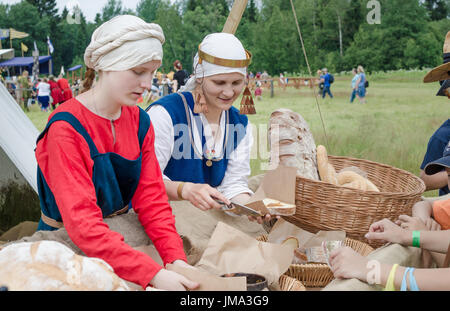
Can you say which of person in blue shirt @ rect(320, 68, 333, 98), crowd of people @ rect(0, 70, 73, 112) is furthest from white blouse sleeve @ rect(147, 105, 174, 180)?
person in blue shirt @ rect(320, 68, 333, 98)

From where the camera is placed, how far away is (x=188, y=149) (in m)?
2.46

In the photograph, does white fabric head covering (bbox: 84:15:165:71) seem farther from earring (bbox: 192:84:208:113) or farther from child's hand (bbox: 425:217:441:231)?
child's hand (bbox: 425:217:441:231)

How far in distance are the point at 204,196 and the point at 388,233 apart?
793 mm

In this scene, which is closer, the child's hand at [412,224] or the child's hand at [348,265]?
the child's hand at [348,265]

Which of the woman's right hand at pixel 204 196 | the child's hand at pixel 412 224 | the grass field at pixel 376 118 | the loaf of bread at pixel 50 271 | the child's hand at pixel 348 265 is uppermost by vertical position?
the loaf of bread at pixel 50 271

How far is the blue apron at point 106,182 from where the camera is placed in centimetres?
162

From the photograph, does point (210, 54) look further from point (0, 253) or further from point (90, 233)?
point (0, 253)

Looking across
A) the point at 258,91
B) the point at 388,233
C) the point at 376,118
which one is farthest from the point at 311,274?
the point at 258,91

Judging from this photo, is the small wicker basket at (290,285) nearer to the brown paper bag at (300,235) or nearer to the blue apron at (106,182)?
the brown paper bag at (300,235)

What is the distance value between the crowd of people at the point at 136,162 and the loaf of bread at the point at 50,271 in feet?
0.96

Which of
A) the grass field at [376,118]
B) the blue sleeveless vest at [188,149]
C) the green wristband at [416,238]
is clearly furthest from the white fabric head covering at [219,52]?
the green wristband at [416,238]

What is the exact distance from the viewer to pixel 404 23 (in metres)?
9.41

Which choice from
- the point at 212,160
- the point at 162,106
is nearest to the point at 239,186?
the point at 212,160

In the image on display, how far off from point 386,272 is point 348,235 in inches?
35.9
